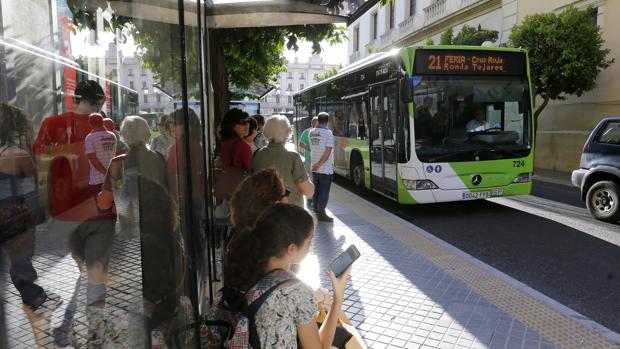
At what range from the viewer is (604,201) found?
7.79 meters

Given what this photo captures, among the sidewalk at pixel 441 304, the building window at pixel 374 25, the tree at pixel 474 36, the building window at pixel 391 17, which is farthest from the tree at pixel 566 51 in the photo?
the building window at pixel 374 25

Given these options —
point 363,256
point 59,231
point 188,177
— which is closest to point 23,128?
point 59,231

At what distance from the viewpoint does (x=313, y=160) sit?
7625mm

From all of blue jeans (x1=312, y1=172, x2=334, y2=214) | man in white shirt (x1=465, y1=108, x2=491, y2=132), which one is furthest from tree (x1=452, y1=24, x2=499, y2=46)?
blue jeans (x1=312, y1=172, x2=334, y2=214)

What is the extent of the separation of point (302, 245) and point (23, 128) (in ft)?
4.38

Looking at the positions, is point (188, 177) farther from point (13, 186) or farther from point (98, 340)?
point (13, 186)

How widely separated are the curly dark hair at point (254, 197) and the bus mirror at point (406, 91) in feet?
16.4

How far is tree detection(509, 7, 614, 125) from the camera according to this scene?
1352 centimetres

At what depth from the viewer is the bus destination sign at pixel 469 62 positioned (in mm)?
7867

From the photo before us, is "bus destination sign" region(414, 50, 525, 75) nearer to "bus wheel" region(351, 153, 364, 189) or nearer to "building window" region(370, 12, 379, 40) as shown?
"bus wheel" region(351, 153, 364, 189)

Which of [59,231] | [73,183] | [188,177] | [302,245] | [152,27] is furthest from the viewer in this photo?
[302,245]

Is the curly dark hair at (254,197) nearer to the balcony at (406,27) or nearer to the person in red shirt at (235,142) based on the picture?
the person in red shirt at (235,142)

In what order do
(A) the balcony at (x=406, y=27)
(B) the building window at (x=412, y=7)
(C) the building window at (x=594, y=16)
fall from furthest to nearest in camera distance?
(B) the building window at (x=412, y=7)
(A) the balcony at (x=406, y=27)
(C) the building window at (x=594, y=16)

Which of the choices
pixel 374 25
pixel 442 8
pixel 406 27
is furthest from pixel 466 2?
pixel 374 25
